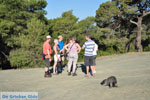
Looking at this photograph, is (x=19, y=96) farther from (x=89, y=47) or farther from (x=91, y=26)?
(x=91, y=26)

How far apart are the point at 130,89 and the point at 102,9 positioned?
22562mm

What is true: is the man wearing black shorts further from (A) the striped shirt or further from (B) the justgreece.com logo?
(B) the justgreece.com logo

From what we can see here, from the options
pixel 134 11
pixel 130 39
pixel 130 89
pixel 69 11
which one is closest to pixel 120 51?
pixel 130 39

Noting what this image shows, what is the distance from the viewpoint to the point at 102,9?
27156 mm

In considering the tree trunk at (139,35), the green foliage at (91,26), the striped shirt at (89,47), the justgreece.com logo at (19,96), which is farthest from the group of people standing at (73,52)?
the tree trunk at (139,35)

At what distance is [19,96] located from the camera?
543 centimetres

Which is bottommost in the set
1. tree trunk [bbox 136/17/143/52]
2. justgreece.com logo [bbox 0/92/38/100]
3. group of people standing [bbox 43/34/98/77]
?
justgreece.com logo [bbox 0/92/38/100]

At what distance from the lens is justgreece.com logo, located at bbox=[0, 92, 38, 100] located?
5.25m

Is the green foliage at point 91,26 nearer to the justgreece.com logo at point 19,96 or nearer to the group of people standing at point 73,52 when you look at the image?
the group of people standing at point 73,52

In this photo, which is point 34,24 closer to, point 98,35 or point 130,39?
point 98,35

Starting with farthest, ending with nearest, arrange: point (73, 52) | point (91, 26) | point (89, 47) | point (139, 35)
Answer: point (91, 26), point (139, 35), point (73, 52), point (89, 47)

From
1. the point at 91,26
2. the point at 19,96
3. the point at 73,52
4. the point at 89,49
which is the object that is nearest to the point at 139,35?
the point at 91,26

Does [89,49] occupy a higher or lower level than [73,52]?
higher

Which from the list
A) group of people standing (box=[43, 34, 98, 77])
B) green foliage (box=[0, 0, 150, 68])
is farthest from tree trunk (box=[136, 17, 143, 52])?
group of people standing (box=[43, 34, 98, 77])
